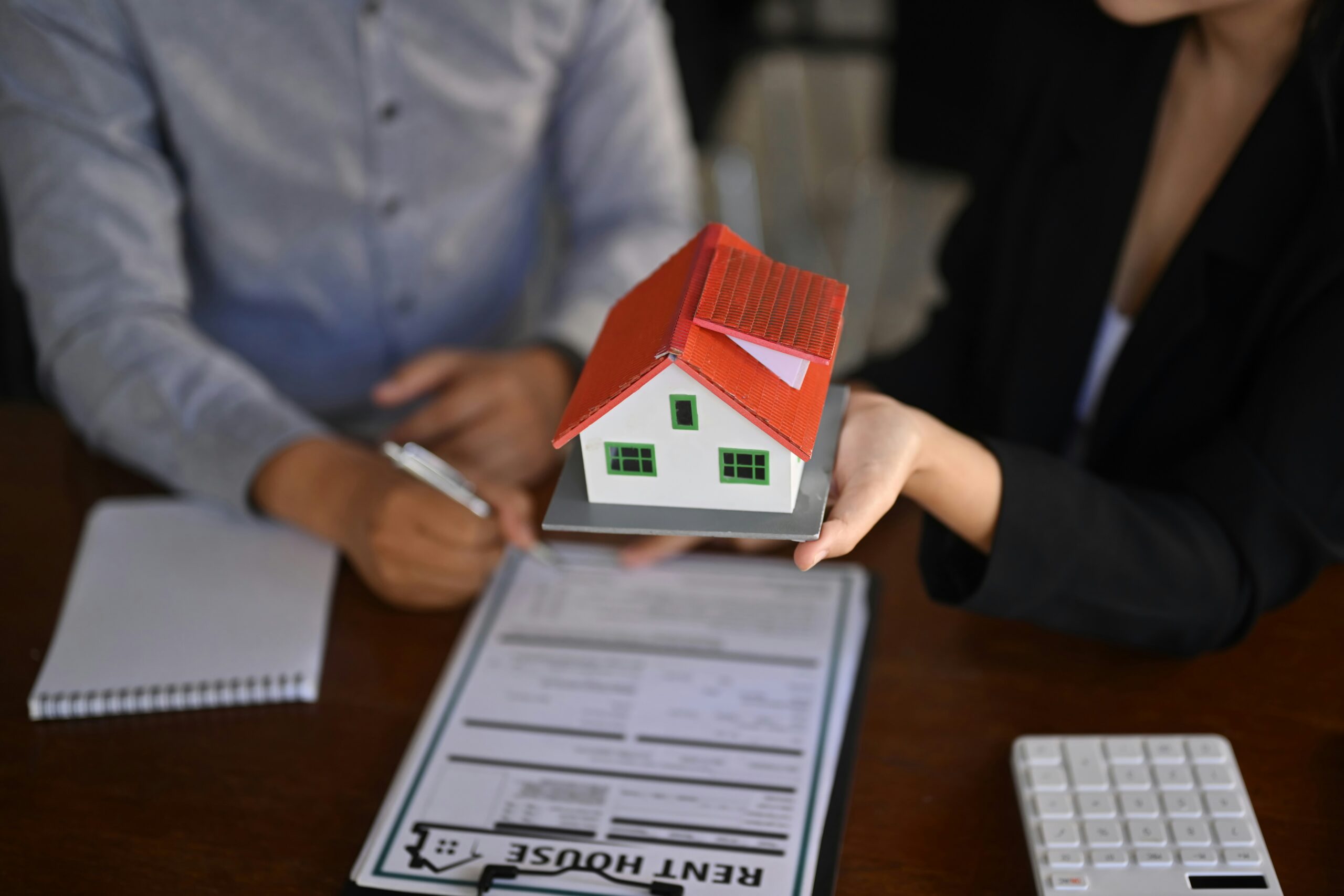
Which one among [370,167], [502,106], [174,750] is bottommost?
[174,750]

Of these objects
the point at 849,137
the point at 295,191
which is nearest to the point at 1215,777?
the point at 295,191

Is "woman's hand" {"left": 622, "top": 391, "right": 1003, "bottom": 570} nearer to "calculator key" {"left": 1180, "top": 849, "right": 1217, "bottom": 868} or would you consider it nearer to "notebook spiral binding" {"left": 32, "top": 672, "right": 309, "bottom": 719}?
"calculator key" {"left": 1180, "top": 849, "right": 1217, "bottom": 868}

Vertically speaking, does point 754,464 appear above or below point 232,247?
below

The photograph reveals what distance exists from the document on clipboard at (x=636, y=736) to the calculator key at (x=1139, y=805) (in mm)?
185

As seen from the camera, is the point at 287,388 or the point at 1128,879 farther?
the point at 287,388

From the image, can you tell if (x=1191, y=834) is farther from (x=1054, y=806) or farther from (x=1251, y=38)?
(x=1251, y=38)

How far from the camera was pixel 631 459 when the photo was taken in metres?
0.62

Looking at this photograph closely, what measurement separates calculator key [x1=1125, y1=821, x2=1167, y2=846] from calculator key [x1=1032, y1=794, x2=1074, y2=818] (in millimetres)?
36

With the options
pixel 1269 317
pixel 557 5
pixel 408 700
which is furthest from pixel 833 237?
pixel 408 700

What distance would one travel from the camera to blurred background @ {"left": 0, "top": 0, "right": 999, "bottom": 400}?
2.49 metres

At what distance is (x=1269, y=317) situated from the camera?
0.88 meters

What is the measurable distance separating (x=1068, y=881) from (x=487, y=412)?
704mm

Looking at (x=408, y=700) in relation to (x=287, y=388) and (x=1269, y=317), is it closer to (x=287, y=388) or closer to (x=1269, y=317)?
(x=287, y=388)

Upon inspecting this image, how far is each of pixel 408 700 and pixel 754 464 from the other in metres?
0.40
